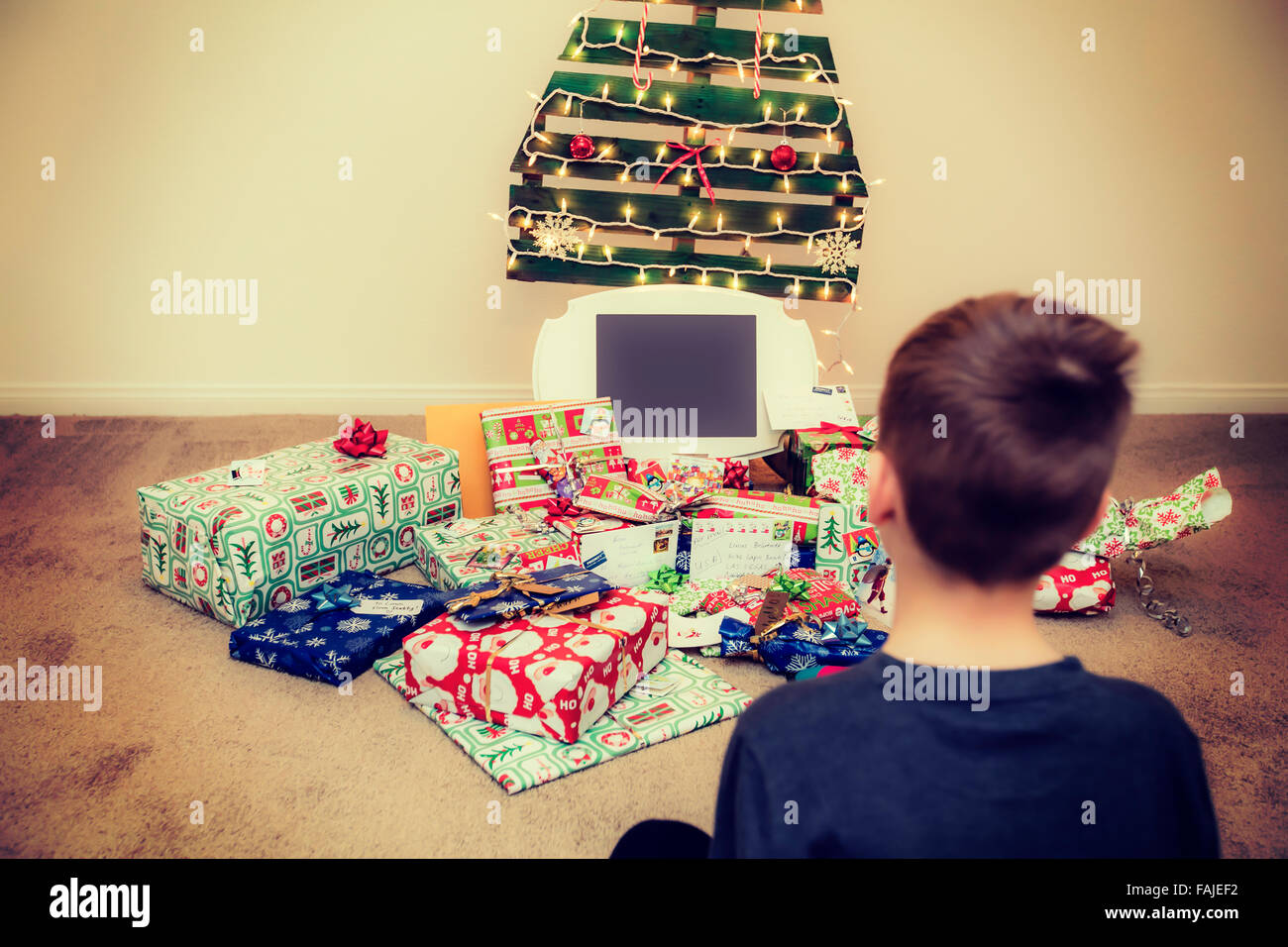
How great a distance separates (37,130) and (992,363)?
3.47m

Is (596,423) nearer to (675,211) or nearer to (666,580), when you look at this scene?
(666,580)

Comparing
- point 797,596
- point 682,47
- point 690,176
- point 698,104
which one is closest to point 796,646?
point 797,596

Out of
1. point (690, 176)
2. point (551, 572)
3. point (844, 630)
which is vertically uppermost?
point (690, 176)

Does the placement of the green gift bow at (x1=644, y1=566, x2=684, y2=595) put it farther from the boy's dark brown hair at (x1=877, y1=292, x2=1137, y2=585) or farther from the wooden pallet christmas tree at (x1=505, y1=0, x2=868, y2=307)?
the boy's dark brown hair at (x1=877, y1=292, x2=1137, y2=585)

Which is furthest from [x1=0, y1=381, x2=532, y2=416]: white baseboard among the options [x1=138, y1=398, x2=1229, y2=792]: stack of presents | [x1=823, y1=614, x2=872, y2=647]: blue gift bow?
[x1=823, y1=614, x2=872, y2=647]: blue gift bow

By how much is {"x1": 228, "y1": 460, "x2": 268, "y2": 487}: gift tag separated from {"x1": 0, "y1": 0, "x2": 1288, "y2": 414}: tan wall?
1340mm

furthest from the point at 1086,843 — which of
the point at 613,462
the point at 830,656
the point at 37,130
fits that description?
the point at 37,130

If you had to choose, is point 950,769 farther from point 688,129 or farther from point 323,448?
point 688,129

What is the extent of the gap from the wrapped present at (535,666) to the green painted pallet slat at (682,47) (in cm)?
173

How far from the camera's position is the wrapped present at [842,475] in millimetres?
2020

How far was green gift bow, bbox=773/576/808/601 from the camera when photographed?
177 centimetres

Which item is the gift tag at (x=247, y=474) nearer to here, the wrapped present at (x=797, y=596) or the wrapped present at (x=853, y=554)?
the wrapped present at (x=797, y=596)

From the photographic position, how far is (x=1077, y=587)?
1859 millimetres

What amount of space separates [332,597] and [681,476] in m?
0.94
